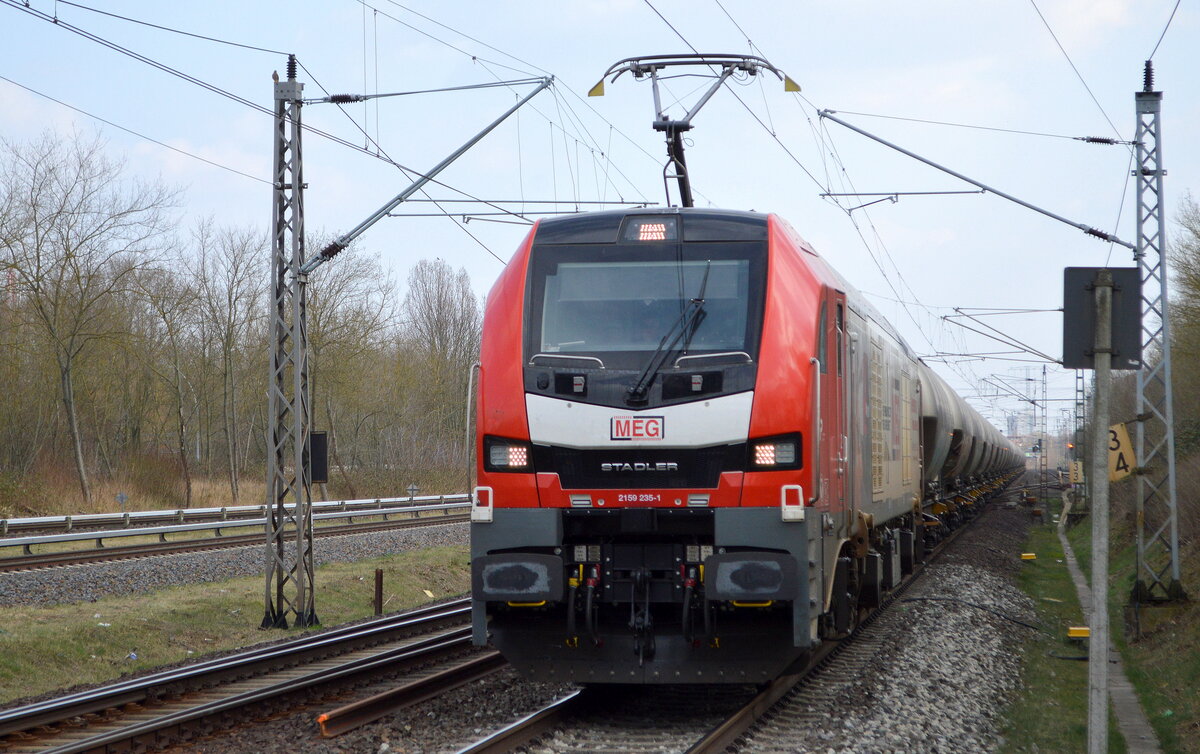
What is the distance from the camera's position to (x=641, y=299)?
852 centimetres

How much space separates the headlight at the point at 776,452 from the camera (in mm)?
7895

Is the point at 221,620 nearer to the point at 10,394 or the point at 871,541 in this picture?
the point at 871,541

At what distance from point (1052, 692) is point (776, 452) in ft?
17.2

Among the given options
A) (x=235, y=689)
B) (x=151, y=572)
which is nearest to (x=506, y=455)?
(x=235, y=689)

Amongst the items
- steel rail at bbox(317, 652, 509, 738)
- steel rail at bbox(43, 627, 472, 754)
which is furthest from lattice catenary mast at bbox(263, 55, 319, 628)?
steel rail at bbox(317, 652, 509, 738)

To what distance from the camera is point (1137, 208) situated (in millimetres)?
15930

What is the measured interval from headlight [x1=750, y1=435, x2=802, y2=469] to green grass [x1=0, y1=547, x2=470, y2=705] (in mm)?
7684

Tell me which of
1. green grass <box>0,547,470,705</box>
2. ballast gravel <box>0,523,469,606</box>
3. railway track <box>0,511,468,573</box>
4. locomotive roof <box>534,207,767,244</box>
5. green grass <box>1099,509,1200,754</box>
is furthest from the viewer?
railway track <box>0,511,468,573</box>

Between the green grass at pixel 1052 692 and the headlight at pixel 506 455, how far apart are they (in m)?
4.10

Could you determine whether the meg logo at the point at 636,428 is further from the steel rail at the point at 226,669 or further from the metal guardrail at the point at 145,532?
the metal guardrail at the point at 145,532

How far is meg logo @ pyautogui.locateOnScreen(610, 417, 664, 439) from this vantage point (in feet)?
26.3

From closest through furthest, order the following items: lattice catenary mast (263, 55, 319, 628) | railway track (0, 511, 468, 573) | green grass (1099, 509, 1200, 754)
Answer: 1. green grass (1099, 509, 1200, 754)
2. lattice catenary mast (263, 55, 319, 628)
3. railway track (0, 511, 468, 573)

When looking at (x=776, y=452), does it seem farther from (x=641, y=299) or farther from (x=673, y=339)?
(x=641, y=299)

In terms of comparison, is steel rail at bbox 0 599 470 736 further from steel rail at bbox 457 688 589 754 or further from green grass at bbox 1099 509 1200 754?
green grass at bbox 1099 509 1200 754
